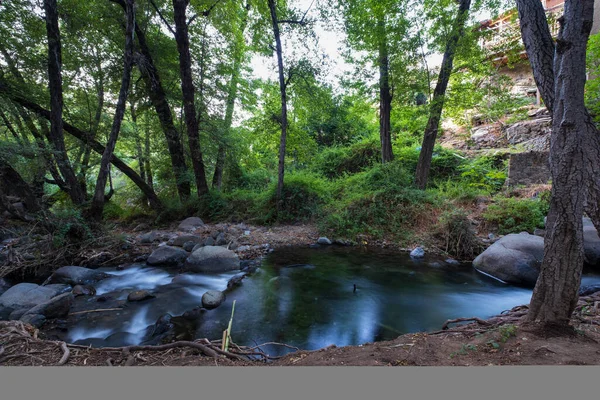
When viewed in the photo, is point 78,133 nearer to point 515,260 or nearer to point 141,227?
point 141,227

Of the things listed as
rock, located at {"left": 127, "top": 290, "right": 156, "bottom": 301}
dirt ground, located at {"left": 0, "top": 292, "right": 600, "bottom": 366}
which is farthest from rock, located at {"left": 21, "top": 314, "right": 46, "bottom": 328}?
rock, located at {"left": 127, "top": 290, "right": 156, "bottom": 301}

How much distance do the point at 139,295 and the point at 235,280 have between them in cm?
168

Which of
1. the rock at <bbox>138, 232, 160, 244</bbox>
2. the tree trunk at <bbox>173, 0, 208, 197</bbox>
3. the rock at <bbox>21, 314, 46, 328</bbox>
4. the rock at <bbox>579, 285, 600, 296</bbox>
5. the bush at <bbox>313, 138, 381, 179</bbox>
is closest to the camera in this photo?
the rock at <bbox>21, 314, 46, 328</bbox>

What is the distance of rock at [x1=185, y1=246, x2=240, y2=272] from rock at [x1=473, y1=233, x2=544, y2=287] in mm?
5507

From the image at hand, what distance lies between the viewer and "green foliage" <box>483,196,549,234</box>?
23.8ft

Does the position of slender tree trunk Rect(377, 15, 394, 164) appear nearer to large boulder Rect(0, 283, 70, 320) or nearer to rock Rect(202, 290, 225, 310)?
rock Rect(202, 290, 225, 310)

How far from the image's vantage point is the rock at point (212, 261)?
6.09 m

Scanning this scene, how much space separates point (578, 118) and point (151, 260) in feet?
24.0

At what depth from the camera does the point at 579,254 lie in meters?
2.19

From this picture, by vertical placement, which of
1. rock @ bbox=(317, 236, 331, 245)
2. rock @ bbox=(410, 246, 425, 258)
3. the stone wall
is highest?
the stone wall

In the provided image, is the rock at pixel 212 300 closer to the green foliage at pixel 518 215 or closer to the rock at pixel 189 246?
the rock at pixel 189 246

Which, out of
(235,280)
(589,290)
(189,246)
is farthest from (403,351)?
(189,246)

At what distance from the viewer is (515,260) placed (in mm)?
5473

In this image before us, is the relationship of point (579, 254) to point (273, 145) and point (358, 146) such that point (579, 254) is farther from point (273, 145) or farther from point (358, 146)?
point (358, 146)
